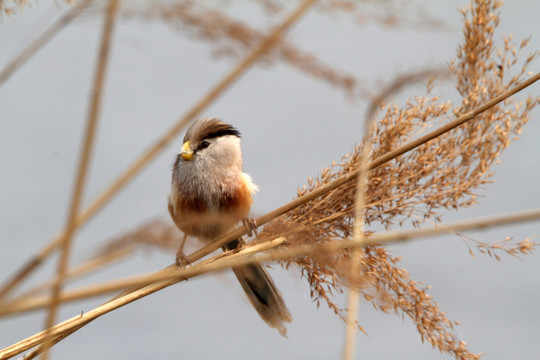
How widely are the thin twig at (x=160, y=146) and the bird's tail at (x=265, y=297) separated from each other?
2.40 metres

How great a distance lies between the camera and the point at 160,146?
49.4 inches

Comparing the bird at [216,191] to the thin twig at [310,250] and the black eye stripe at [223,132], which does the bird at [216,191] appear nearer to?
the black eye stripe at [223,132]

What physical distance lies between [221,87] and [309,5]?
235mm

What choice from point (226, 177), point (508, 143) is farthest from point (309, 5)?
point (226, 177)

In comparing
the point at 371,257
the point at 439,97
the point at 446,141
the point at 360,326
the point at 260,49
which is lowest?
the point at 360,326

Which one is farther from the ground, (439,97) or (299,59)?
(439,97)

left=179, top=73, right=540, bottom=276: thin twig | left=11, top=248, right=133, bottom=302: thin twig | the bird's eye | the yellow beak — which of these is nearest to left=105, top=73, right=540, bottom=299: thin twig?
left=179, top=73, right=540, bottom=276: thin twig

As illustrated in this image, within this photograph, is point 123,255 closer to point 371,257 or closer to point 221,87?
point 221,87

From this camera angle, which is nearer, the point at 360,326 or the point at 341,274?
the point at 341,274

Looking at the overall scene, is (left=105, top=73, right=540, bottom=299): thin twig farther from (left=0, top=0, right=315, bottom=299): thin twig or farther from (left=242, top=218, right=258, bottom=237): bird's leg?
(left=0, top=0, right=315, bottom=299): thin twig

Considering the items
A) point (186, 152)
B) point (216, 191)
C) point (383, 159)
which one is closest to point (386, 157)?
point (383, 159)

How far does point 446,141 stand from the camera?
2.59 meters

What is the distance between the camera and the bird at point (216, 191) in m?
3.75

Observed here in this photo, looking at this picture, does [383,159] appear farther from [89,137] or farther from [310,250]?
[89,137]
